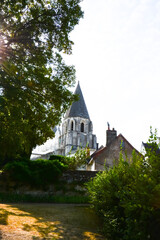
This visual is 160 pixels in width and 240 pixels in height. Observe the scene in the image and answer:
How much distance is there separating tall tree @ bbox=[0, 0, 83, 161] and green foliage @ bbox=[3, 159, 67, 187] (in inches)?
73.1

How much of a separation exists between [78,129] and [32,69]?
5004cm

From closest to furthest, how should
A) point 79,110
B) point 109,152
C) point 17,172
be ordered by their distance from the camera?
point 17,172, point 109,152, point 79,110

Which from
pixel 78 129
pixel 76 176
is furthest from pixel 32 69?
pixel 78 129

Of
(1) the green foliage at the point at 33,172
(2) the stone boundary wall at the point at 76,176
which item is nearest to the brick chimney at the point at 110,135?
(2) the stone boundary wall at the point at 76,176

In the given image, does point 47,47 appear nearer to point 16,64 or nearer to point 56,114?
point 16,64

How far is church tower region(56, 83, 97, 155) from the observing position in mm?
56625

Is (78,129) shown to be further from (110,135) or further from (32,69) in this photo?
(32,69)

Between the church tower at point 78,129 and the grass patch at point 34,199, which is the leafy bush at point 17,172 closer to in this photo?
the grass patch at point 34,199

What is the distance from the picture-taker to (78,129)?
57.4 metres

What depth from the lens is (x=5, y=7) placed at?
718cm

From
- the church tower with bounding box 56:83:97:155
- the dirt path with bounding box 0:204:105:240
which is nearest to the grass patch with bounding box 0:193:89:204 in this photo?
the dirt path with bounding box 0:204:105:240

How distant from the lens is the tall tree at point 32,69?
282 inches

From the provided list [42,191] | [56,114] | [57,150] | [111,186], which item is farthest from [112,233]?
[57,150]

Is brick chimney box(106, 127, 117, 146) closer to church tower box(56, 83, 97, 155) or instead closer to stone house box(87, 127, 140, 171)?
stone house box(87, 127, 140, 171)
